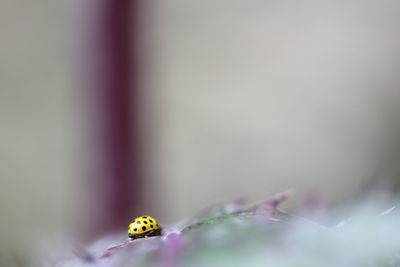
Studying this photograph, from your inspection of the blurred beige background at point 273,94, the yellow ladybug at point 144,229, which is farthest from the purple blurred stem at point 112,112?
the blurred beige background at point 273,94

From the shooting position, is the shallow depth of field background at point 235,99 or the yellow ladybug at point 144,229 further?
the shallow depth of field background at point 235,99

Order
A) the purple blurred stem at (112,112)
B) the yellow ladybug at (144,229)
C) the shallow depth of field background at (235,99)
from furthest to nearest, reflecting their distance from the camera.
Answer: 1. the shallow depth of field background at (235,99)
2. the purple blurred stem at (112,112)
3. the yellow ladybug at (144,229)

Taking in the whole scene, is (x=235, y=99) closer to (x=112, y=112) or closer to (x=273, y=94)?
(x=273, y=94)

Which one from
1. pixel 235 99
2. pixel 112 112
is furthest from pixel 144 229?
pixel 235 99

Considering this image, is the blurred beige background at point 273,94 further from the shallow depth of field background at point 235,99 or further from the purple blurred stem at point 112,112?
the purple blurred stem at point 112,112

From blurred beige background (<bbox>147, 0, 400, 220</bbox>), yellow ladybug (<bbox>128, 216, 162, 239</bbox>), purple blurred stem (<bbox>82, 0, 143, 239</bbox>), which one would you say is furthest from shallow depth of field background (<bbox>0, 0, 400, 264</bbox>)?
yellow ladybug (<bbox>128, 216, 162, 239</bbox>)

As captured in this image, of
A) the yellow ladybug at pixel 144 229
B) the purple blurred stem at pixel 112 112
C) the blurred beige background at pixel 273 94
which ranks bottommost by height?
the yellow ladybug at pixel 144 229

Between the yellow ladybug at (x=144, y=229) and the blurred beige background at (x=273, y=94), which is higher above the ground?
the blurred beige background at (x=273, y=94)

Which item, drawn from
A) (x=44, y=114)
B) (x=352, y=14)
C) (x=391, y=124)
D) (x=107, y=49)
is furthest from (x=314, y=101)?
(x=107, y=49)

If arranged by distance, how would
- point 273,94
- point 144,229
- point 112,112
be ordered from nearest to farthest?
1. point 144,229
2. point 112,112
3. point 273,94
